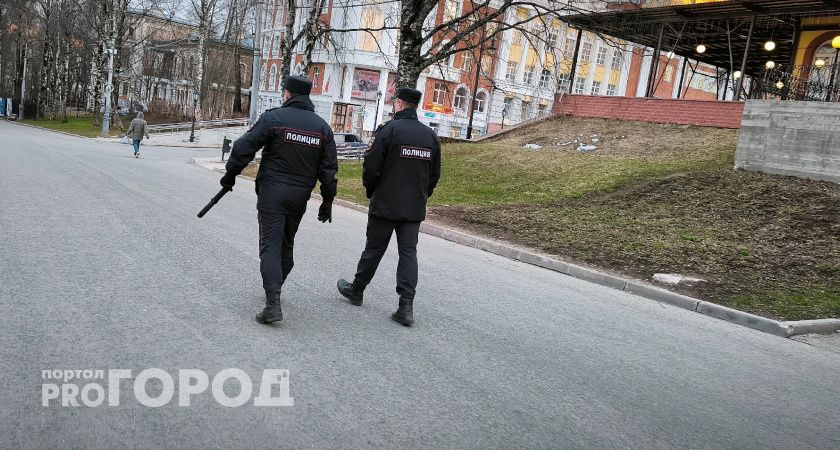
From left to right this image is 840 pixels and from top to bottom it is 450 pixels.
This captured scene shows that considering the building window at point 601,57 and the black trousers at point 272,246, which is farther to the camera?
the building window at point 601,57

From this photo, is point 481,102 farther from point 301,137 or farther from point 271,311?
point 271,311

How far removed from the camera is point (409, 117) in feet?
18.8

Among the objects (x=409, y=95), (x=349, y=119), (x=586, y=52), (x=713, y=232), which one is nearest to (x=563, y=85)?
(x=586, y=52)

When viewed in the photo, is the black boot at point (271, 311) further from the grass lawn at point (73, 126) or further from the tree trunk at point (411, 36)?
the grass lawn at point (73, 126)

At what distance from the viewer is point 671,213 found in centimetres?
1286

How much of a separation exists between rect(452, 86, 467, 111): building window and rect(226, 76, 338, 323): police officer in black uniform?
4646 cm

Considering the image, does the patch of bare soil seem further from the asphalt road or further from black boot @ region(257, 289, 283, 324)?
black boot @ region(257, 289, 283, 324)

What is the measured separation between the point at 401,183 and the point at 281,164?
3.55 feet

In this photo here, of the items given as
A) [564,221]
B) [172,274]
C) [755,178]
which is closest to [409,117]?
[172,274]

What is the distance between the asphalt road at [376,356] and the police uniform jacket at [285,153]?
997 mm

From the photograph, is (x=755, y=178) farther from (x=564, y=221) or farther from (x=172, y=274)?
(x=172, y=274)

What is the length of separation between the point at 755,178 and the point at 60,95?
60.8 m

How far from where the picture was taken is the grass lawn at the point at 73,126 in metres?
41.3

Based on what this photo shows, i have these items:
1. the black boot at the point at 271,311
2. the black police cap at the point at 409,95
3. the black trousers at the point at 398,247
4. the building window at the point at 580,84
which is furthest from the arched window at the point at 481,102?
the black boot at the point at 271,311
